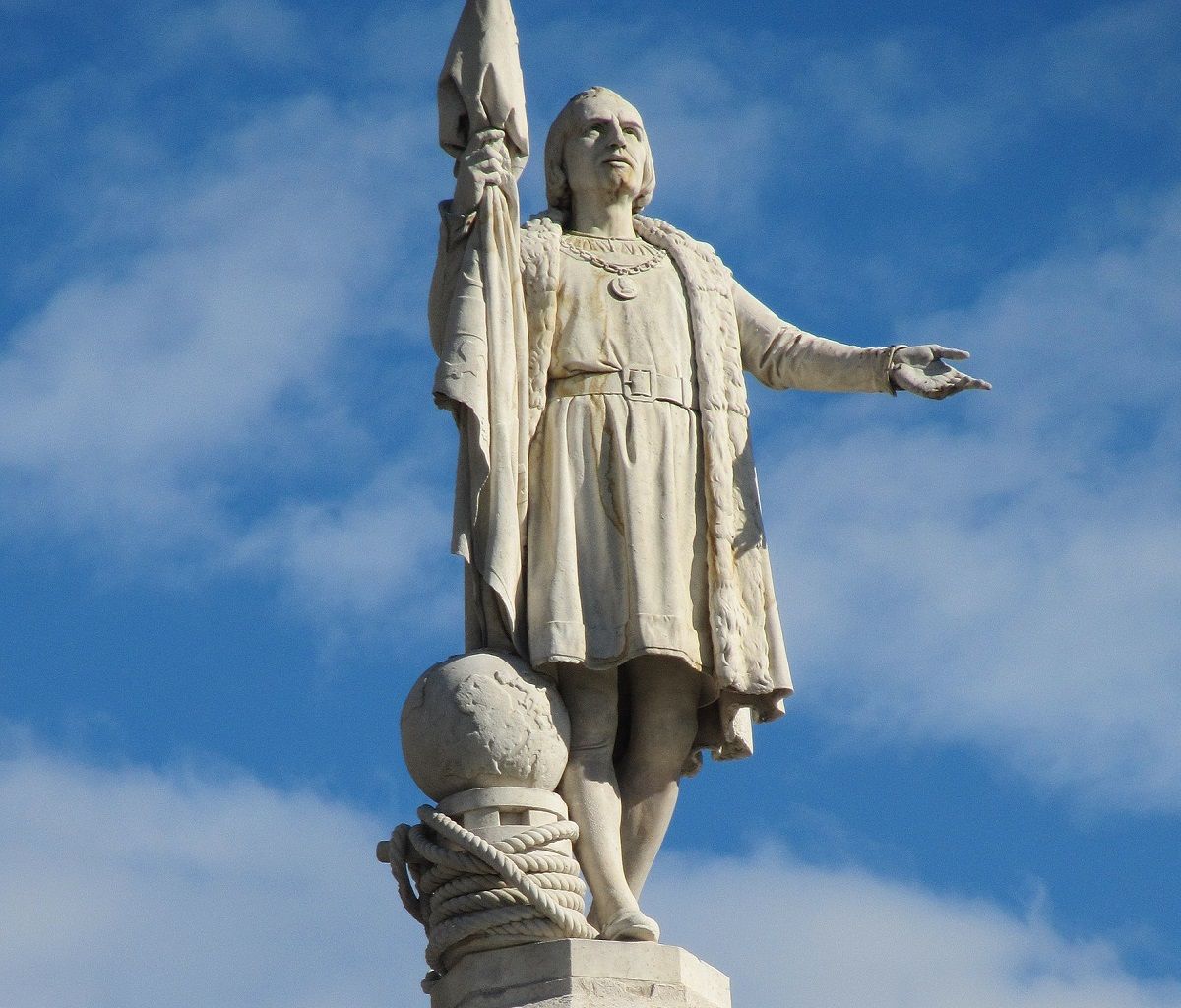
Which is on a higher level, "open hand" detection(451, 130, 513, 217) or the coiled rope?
"open hand" detection(451, 130, 513, 217)

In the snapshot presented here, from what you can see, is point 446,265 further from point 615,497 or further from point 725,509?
point 725,509

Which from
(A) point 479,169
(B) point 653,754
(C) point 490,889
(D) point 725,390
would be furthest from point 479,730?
(A) point 479,169

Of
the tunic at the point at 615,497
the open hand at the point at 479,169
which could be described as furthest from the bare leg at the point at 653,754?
the open hand at the point at 479,169

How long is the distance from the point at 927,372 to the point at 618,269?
5.05 feet

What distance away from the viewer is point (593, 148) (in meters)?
12.0

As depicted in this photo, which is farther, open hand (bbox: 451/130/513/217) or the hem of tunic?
open hand (bbox: 451/130/513/217)

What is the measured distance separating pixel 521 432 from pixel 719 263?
154 cm

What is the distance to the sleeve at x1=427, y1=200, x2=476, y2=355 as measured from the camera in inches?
453

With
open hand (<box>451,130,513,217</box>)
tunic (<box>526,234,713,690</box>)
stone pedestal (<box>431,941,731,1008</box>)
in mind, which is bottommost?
stone pedestal (<box>431,941,731,1008</box>)

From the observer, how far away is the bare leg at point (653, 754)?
11141 mm

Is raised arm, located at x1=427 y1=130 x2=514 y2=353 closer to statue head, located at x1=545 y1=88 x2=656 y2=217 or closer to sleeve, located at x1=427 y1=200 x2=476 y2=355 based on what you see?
sleeve, located at x1=427 y1=200 x2=476 y2=355

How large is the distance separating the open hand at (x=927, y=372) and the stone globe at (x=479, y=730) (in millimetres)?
2437

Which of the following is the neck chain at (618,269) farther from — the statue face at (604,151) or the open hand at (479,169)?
the open hand at (479,169)

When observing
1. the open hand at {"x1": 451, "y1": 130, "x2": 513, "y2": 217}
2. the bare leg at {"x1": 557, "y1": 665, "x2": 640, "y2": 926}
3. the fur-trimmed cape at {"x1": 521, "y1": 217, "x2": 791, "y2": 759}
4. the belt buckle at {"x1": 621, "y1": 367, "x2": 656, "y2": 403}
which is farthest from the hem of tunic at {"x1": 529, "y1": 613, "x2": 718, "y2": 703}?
the open hand at {"x1": 451, "y1": 130, "x2": 513, "y2": 217}
